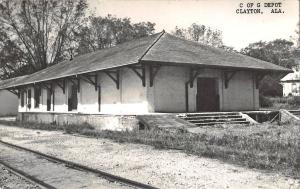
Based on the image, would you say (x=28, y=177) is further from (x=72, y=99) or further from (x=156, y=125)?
(x=72, y=99)

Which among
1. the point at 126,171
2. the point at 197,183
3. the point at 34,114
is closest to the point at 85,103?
the point at 34,114

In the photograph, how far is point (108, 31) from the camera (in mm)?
54719

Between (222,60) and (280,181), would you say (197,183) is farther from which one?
(222,60)

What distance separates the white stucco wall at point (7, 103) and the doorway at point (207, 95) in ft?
100

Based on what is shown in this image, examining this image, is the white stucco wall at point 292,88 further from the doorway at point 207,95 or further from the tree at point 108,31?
the doorway at point 207,95

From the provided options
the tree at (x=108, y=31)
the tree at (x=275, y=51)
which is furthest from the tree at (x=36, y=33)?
the tree at (x=275, y=51)

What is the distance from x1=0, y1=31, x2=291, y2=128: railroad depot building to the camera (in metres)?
17.8

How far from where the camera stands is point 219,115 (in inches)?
701

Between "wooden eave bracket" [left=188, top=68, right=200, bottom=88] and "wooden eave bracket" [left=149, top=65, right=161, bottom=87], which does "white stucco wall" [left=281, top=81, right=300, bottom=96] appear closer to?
"wooden eave bracket" [left=188, top=68, right=200, bottom=88]

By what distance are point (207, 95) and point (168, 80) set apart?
286cm

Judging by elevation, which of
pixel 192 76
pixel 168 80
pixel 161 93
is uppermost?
pixel 192 76

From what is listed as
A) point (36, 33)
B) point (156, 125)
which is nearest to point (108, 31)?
point (36, 33)

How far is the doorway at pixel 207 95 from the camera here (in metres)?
20.1

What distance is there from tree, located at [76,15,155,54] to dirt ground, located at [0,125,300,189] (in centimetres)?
4380
